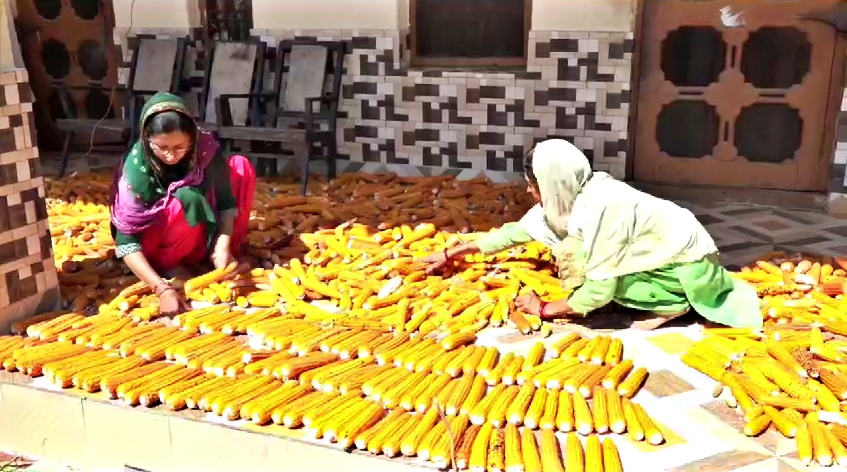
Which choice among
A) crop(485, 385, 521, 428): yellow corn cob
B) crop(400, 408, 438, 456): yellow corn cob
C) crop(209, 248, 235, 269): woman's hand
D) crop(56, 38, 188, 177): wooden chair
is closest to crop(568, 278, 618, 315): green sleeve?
crop(485, 385, 521, 428): yellow corn cob

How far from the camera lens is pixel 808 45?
6219 mm

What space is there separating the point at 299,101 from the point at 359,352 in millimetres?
4386

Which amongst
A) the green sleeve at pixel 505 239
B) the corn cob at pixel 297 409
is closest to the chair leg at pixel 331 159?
the green sleeve at pixel 505 239

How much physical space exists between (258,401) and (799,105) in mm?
5126

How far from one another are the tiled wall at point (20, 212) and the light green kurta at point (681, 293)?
2.73 meters

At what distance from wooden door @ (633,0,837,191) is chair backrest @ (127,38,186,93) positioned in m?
4.50

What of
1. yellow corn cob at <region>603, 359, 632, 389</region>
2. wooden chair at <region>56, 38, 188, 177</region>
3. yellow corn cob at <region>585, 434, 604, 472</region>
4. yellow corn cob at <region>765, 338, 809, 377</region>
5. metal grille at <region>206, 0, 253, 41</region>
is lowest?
yellow corn cob at <region>585, 434, 604, 472</region>

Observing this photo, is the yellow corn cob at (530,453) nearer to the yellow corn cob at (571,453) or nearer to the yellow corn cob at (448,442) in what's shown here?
the yellow corn cob at (571,453)

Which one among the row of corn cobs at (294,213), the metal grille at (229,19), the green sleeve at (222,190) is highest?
the metal grille at (229,19)

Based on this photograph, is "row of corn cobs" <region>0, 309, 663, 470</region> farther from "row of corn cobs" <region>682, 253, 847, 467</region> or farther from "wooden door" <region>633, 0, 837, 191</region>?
"wooden door" <region>633, 0, 837, 191</region>

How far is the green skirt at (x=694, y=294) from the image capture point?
3.82 m

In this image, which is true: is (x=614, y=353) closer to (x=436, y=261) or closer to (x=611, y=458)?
(x=611, y=458)

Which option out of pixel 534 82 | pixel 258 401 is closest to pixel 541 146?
pixel 258 401

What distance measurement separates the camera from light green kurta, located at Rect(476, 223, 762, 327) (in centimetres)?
381
